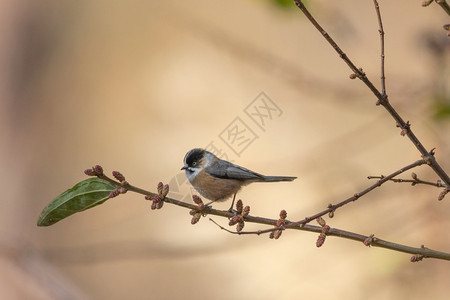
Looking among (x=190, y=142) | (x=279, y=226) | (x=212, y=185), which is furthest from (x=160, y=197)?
(x=190, y=142)

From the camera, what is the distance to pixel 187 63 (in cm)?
557

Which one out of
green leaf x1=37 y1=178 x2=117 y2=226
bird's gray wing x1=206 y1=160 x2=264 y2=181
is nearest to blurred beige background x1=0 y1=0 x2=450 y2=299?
bird's gray wing x1=206 y1=160 x2=264 y2=181

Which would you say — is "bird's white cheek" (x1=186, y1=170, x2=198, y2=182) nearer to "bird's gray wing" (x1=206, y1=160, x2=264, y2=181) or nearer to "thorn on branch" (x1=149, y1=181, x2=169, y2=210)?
"bird's gray wing" (x1=206, y1=160, x2=264, y2=181)

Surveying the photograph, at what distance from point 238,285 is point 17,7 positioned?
3468mm

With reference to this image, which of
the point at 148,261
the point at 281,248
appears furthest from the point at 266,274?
the point at 148,261

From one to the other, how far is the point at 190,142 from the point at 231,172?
1.88 meters

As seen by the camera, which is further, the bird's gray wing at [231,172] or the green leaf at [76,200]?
the bird's gray wing at [231,172]

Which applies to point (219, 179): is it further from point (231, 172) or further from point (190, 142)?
point (190, 142)

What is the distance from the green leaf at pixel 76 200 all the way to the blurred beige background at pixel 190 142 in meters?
2.01

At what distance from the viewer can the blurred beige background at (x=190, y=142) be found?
4305 mm

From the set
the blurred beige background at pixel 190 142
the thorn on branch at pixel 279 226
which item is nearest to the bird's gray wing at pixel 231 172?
the blurred beige background at pixel 190 142

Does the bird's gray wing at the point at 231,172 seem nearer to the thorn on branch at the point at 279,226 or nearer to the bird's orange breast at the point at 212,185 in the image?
the bird's orange breast at the point at 212,185

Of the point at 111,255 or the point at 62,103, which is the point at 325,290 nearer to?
the point at 111,255

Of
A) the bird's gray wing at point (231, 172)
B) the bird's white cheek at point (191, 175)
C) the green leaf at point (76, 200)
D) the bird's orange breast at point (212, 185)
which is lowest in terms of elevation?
the green leaf at point (76, 200)
